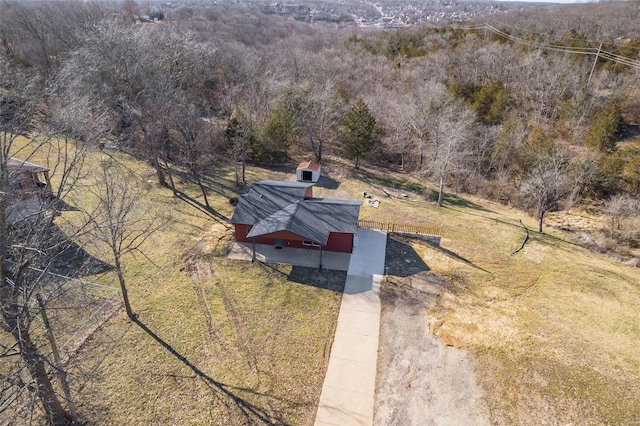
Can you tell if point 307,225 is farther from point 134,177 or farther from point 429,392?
point 134,177

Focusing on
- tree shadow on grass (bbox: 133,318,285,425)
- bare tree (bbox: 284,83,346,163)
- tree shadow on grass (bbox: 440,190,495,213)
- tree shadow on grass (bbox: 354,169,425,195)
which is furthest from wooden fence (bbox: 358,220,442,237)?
bare tree (bbox: 284,83,346,163)

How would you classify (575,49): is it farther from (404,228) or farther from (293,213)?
(293,213)

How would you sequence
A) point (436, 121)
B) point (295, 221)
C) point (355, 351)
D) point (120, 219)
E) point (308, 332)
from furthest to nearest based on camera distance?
point (436, 121), point (295, 221), point (308, 332), point (120, 219), point (355, 351)

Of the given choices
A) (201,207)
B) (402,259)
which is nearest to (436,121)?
(402,259)

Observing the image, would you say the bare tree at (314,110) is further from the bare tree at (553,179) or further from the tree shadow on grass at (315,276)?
the tree shadow on grass at (315,276)

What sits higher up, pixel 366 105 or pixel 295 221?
pixel 366 105

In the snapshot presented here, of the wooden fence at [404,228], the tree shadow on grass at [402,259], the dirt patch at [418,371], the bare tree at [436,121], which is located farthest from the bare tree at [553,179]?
the dirt patch at [418,371]

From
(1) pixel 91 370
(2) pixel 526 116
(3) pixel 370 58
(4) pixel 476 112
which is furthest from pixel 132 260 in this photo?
(3) pixel 370 58
